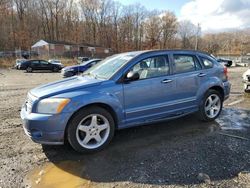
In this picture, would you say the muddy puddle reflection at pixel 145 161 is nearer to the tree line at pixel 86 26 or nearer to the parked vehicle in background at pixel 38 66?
the parked vehicle in background at pixel 38 66

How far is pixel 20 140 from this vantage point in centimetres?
468

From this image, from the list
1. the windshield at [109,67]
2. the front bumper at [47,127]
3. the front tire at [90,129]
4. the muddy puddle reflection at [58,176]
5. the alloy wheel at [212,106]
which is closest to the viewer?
the muddy puddle reflection at [58,176]

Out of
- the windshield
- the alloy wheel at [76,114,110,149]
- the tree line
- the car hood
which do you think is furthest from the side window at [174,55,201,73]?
the tree line

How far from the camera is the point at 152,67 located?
186 inches

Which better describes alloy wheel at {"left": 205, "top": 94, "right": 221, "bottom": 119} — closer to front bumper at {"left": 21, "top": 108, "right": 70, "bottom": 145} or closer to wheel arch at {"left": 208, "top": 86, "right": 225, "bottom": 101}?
wheel arch at {"left": 208, "top": 86, "right": 225, "bottom": 101}

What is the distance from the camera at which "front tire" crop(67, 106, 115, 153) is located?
12.8 ft

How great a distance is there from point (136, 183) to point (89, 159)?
0.98 m

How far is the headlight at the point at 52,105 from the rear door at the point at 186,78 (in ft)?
7.33

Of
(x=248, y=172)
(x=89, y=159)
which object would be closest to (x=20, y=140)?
(x=89, y=159)

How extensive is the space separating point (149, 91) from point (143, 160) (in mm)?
1293

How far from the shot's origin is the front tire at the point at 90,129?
3.90 m

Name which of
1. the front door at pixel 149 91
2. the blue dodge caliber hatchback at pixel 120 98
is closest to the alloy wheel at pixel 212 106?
the blue dodge caliber hatchback at pixel 120 98

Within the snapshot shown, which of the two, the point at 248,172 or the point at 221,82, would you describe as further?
the point at 221,82

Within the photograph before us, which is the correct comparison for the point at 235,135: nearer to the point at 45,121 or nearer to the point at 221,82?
the point at 221,82
